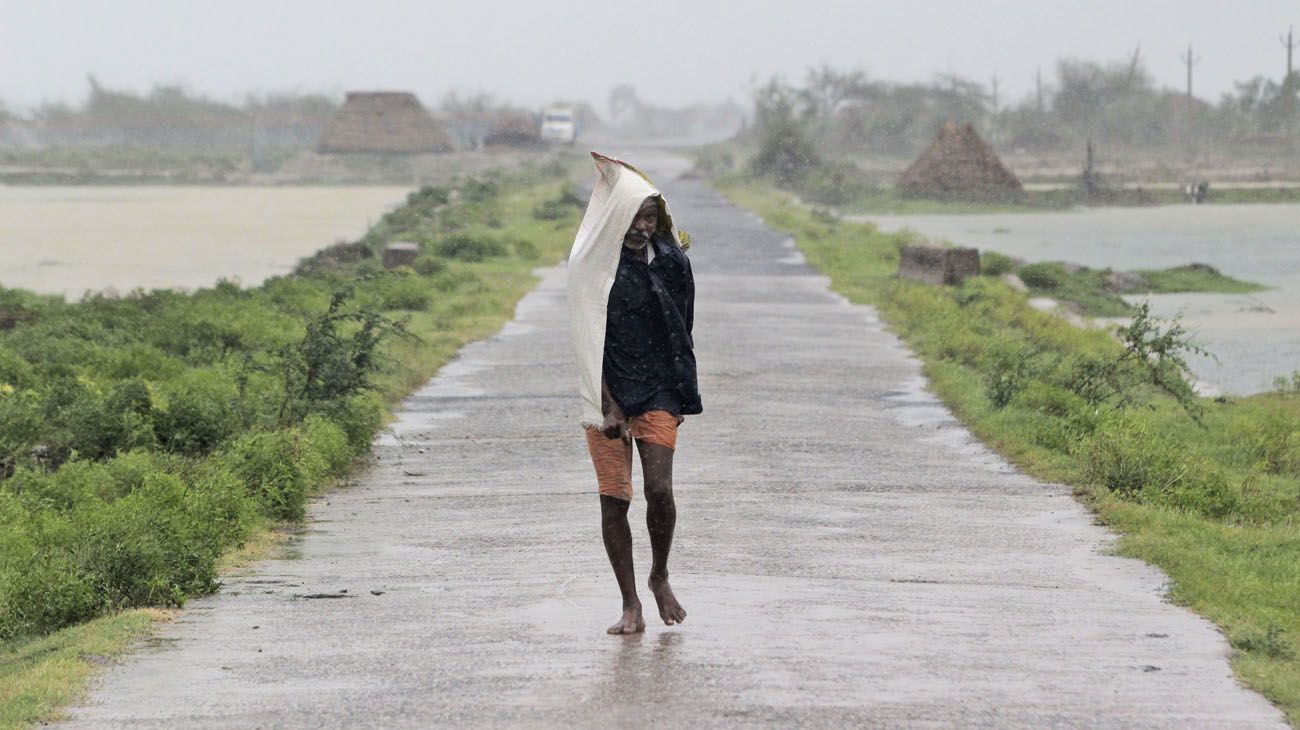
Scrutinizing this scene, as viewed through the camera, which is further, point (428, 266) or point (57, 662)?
point (428, 266)

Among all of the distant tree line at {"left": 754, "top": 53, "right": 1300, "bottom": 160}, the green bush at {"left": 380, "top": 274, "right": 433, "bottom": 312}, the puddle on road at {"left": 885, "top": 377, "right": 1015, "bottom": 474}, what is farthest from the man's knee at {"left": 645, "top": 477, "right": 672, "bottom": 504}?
the distant tree line at {"left": 754, "top": 53, "right": 1300, "bottom": 160}

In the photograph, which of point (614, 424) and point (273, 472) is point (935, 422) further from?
point (614, 424)

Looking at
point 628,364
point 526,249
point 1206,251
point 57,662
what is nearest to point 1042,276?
point 526,249

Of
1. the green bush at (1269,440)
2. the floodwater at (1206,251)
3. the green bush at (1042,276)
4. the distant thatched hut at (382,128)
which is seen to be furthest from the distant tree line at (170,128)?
the green bush at (1269,440)

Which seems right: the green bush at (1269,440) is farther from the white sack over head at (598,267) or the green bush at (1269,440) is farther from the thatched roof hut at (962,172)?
the thatched roof hut at (962,172)

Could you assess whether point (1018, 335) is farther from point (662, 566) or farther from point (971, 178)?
point (971, 178)

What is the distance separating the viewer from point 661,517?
23.3 feet

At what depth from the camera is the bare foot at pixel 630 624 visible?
699 cm

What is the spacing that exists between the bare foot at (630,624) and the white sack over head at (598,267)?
717 mm

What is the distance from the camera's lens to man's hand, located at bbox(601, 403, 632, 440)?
7055 millimetres

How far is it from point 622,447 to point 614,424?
0.38ft

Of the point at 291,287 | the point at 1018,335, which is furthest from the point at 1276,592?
the point at 291,287

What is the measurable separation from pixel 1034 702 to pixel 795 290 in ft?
70.1

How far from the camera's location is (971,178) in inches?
2844
